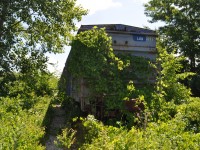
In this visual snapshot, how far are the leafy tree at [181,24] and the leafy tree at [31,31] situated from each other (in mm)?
11273

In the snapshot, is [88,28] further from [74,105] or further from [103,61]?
[74,105]

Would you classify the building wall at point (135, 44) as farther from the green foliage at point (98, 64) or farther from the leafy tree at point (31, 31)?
the leafy tree at point (31, 31)

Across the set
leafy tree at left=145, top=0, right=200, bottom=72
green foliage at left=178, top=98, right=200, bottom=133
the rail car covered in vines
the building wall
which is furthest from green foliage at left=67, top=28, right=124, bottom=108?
leafy tree at left=145, top=0, right=200, bottom=72

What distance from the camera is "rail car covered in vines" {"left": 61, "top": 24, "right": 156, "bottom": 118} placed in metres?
9.93

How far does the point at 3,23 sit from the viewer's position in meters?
15.5

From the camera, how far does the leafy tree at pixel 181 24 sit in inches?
971

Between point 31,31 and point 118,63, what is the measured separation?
8.37 m

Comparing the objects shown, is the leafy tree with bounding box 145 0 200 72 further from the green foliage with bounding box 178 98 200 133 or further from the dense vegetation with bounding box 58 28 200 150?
the green foliage with bounding box 178 98 200 133

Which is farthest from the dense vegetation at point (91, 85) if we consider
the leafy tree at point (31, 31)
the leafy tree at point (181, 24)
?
the leafy tree at point (181, 24)

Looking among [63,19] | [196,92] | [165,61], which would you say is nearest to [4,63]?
[63,19]

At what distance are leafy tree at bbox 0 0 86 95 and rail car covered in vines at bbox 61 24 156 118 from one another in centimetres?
466

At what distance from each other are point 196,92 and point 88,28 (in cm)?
1352

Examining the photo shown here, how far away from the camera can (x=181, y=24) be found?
26.3m

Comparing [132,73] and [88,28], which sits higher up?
[88,28]
